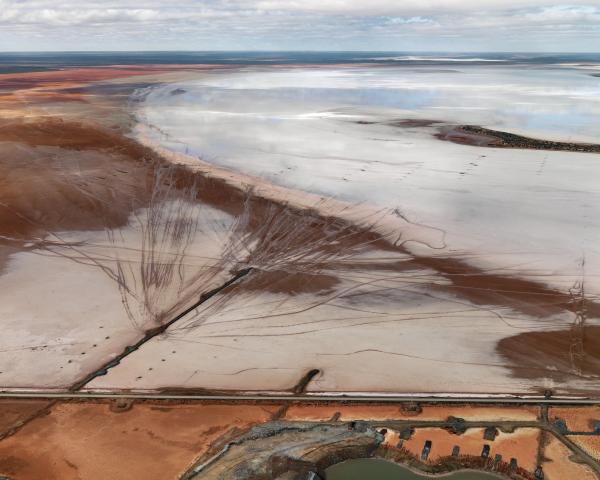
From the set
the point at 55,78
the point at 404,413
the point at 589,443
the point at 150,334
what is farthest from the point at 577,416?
the point at 55,78

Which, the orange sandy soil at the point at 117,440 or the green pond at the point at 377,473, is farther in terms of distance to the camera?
the orange sandy soil at the point at 117,440

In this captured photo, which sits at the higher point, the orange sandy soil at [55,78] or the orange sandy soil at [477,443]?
the orange sandy soil at [55,78]

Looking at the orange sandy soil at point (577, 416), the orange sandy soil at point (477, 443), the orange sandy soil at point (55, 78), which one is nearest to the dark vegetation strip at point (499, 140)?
the orange sandy soil at point (577, 416)

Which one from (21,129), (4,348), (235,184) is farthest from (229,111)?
(4,348)

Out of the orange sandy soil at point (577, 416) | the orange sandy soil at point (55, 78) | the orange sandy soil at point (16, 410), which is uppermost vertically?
the orange sandy soil at point (55, 78)

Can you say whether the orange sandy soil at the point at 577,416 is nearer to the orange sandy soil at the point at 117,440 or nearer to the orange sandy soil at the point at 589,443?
the orange sandy soil at the point at 589,443

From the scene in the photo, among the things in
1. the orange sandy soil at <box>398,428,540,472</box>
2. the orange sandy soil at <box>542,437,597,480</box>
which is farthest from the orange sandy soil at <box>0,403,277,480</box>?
the orange sandy soil at <box>542,437,597,480</box>
